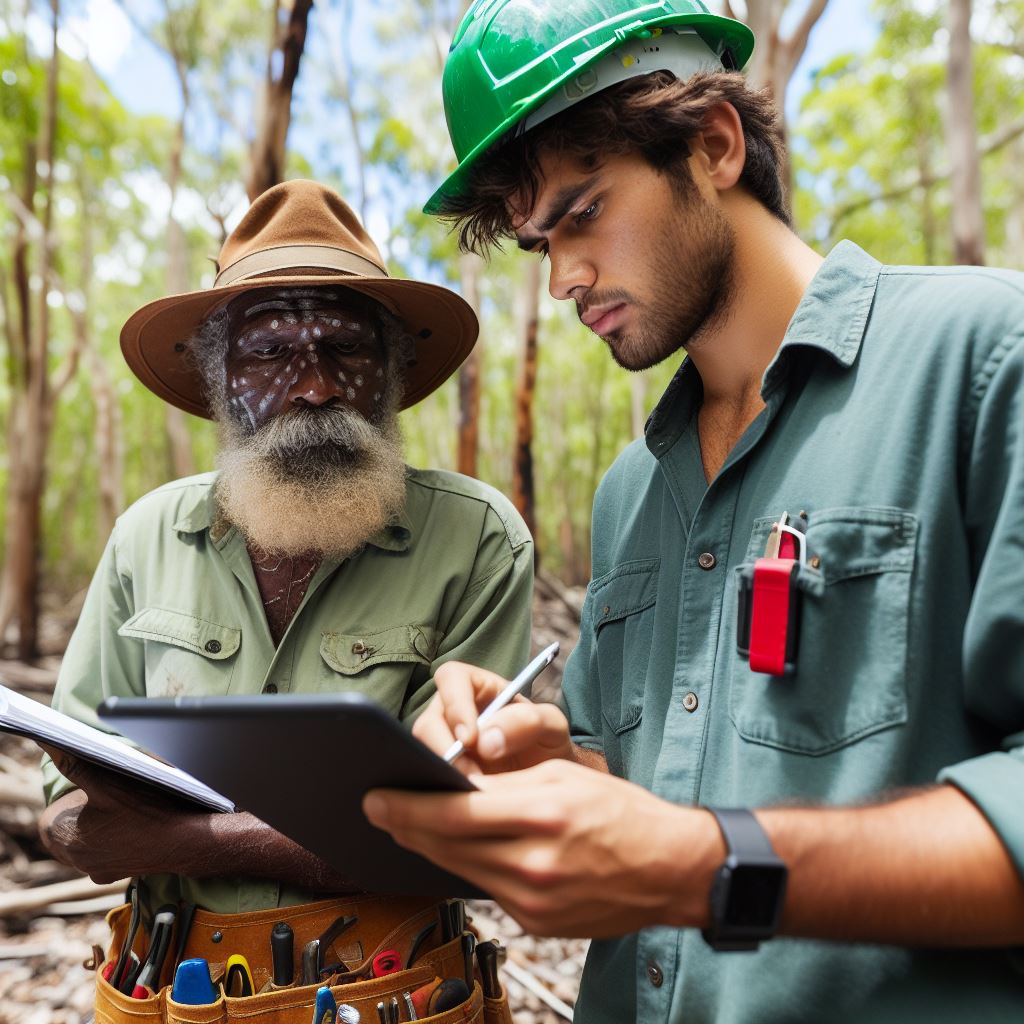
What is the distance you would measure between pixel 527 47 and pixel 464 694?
1.14 m

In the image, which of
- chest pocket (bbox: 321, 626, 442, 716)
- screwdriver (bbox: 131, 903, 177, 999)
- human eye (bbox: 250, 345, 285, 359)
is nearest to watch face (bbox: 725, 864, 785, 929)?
chest pocket (bbox: 321, 626, 442, 716)

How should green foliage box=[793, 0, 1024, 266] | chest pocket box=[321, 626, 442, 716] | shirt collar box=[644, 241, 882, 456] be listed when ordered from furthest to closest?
green foliage box=[793, 0, 1024, 266] → chest pocket box=[321, 626, 442, 716] → shirt collar box=[644, 241, 882, 456]

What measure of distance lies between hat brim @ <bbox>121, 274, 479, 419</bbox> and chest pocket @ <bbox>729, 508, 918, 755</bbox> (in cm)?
160

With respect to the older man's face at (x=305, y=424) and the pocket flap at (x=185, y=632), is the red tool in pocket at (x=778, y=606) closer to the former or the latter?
the older man's face at (x=305, y=424)

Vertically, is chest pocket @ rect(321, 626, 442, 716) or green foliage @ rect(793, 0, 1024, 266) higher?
green foliage @ rect(793, 0, 1024, 266)

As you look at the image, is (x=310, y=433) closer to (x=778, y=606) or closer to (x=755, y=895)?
(x=778, y=606)

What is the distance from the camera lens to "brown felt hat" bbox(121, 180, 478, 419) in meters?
2.53

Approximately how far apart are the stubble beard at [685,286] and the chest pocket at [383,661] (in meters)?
1.03

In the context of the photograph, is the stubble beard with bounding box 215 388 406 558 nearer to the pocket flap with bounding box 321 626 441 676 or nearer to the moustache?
the moustache

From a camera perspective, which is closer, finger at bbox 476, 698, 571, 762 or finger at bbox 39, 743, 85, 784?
finger at bbox 476, 698, 571, 762

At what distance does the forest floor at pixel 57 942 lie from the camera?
11.6 ft

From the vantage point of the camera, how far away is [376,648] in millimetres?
2334

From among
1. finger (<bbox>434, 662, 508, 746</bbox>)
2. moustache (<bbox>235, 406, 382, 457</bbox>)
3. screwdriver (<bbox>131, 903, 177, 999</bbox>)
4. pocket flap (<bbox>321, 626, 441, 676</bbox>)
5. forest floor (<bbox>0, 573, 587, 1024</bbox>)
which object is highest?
moustache (<bbox>235, 406, 382, 457</bbox>)

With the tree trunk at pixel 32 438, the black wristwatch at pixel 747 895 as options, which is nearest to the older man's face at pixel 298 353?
the black wristwatch at pixel 747 895
